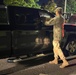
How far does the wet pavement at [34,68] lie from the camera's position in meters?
7.48

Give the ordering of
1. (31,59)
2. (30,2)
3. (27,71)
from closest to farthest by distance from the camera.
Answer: (27,71) → (31,59) → (30,2)

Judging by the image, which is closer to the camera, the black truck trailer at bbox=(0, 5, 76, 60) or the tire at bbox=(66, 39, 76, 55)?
the black truck trailer at bbox=(0, 5, 76, 60)

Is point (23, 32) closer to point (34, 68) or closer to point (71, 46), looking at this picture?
point (34, 68)

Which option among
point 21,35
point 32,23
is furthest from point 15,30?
point 32,23

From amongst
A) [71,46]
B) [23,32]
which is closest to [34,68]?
[23,32]

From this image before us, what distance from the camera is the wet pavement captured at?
748 centimetres

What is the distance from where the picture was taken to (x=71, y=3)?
4506 centimetres

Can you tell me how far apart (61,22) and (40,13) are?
894 millimetres

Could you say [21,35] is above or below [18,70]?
above

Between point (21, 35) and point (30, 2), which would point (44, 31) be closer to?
point (21, 35)

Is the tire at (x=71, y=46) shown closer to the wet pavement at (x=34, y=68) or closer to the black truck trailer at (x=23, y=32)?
the wet pavement at (x=34, y=68)

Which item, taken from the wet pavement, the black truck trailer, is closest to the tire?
the wet pavement

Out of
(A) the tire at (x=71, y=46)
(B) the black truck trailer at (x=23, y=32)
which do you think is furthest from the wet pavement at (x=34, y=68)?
(A) the tire at (x=71, y=46)

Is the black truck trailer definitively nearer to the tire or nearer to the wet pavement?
the wet pavement
